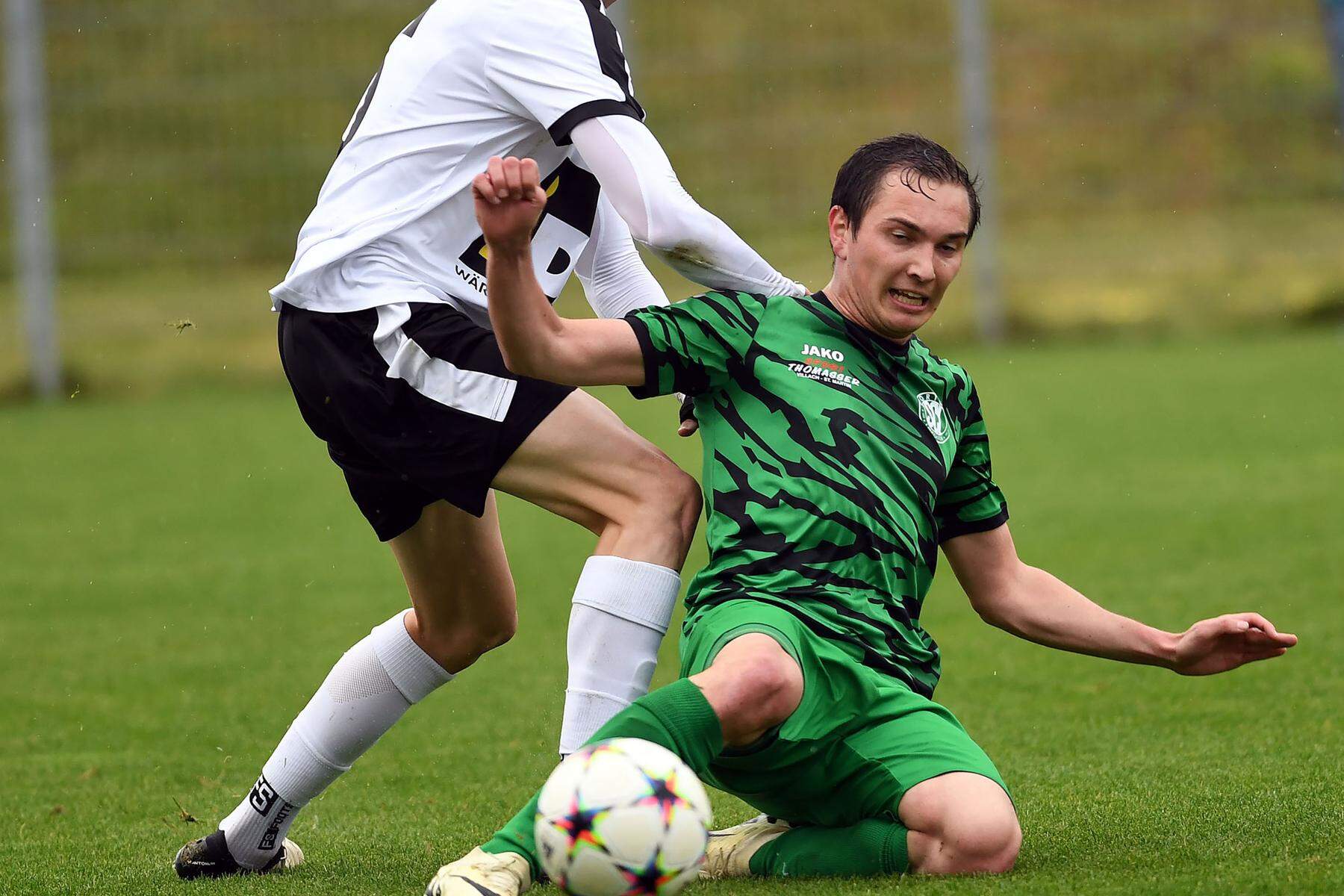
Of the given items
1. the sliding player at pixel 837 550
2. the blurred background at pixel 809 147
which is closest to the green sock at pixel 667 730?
the sliding player at pixel 837 550

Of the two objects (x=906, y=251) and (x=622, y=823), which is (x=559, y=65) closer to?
(x=906, y=251)

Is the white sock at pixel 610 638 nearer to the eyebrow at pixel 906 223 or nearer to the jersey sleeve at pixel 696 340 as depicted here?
the jersey sleeve at pixel 696 340

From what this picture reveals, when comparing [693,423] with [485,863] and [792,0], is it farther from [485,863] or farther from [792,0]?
[792,0]

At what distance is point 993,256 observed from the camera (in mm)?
14625

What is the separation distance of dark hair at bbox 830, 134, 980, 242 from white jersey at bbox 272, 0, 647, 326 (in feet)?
1.31

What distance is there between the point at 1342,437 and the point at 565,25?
6.59 m

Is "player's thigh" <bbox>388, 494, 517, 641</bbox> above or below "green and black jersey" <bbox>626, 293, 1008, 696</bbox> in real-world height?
below

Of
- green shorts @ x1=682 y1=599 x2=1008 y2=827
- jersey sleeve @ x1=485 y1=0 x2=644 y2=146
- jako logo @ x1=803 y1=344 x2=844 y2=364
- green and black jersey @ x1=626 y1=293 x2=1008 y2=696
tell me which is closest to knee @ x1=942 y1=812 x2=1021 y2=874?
green shorts @ x1=682 y1=599 x2=1008 y2=827

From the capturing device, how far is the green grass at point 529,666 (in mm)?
3410

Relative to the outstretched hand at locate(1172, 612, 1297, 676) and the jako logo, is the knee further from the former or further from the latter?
the jako logo

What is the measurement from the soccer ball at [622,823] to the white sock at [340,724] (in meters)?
0.96

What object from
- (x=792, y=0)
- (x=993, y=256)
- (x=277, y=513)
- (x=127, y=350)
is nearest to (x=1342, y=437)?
(x=277, y=513)

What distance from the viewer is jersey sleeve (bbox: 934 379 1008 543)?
11.2 feet

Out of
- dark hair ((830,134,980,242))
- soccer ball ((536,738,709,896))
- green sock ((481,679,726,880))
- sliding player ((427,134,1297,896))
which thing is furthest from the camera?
dark hair ((830,134,980,242))
